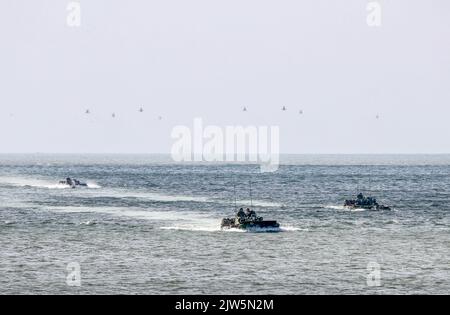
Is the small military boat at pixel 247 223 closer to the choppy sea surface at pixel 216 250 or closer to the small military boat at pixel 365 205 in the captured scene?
the choppy sea surface at pixel 216 250

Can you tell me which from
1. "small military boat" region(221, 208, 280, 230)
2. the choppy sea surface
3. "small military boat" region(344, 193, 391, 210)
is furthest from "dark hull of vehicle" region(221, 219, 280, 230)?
"small military boat" region(344, 193, 391, 210)

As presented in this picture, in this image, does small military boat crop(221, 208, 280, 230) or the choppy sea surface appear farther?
small military boat crop(221, 208, 280, 230)

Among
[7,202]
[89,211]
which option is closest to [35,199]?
[7,202]

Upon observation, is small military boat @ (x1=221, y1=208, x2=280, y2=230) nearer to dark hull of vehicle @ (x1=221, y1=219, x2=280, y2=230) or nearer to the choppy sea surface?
dark hull of vehicle @ (x1=221, y1=219, x2=280, y2=230)

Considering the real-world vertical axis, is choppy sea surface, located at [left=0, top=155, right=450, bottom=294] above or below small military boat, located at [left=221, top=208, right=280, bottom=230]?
below

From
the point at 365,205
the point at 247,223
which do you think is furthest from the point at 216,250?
the point at 365,205

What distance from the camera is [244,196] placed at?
18712 cm

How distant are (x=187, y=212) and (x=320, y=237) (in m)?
41.8

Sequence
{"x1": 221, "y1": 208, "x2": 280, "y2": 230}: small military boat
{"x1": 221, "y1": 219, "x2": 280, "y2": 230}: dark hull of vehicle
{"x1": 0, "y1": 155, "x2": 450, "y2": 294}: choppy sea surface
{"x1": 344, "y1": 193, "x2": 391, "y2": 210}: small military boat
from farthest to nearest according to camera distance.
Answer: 1. {"x1": 344, "y1": 193, "x2": 391, "y2": 210}: small military boat
2. {"x1": 221, "y1": 208, "x2": 280, "y2": 230}: small military boat
3. {"x1": 221, "y1": 219, "x2": 280, "y2": 230}: dark hull of vehicle
4. {"x1": 0, "y1": 155, "x2": 450, "y2": 294}: choppy sea surface

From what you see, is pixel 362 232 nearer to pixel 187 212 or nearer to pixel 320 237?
pixel 320 237

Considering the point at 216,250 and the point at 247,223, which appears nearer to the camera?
the point at 216,250

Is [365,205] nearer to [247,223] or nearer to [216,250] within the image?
[247,223]

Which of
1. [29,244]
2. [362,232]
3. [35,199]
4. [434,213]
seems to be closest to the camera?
[29,244]
